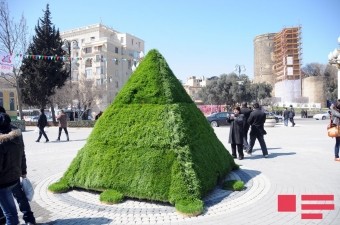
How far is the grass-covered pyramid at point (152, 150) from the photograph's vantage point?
204 inches

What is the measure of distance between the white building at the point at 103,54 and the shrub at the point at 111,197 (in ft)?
159

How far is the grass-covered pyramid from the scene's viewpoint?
5.18 meters

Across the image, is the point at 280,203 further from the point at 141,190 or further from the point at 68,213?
the point at 68,213

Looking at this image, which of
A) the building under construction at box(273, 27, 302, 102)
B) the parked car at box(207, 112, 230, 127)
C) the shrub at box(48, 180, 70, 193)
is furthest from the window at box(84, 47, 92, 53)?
the shrub at box(48, 180, 70, 193)

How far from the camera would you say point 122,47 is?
70125 millimetres

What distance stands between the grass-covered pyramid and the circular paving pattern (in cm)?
16

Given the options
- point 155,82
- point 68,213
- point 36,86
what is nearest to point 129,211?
point 68,213

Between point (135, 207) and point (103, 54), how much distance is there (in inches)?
2404

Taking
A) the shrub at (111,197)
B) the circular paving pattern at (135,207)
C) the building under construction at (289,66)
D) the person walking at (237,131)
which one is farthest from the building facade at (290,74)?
the shrub at (111,197)

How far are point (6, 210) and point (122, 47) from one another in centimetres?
6873

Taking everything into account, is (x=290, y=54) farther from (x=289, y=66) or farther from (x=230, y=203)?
(x=230, y=203)

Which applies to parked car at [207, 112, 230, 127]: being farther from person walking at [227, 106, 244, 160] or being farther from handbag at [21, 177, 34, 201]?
handbag at [21, 177, 34, 201]

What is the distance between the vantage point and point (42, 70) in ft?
114

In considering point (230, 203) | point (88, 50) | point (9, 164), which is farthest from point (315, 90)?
point (9, 164)
